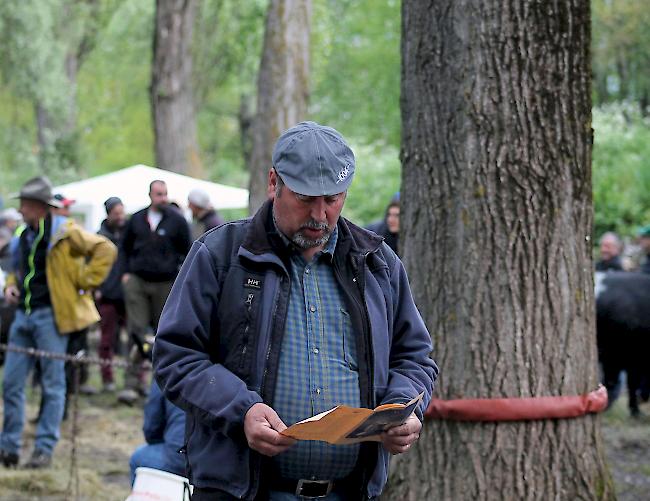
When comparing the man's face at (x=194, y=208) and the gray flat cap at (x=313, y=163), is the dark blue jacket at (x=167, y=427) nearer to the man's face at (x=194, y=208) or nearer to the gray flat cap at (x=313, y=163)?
the gray flat cap at (x=313, y=163)

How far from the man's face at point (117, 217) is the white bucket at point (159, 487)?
842cm

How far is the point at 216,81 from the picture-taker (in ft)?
108

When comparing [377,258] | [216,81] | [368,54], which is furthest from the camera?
[368,54]

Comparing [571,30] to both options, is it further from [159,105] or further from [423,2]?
[159,105]

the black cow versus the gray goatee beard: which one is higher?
the gray goatee beard

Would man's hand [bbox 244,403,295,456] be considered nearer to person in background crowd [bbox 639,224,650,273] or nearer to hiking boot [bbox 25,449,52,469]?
hiking boot [bbox 25,449,52,469]

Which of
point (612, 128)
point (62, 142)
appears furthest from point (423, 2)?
point (62, 142)

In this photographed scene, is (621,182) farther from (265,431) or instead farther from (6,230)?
(265,431)

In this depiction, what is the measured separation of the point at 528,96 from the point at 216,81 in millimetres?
27881

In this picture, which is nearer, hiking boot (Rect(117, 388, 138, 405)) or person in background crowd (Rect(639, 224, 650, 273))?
hiking boot (Rect(117, 388, 138, 405))

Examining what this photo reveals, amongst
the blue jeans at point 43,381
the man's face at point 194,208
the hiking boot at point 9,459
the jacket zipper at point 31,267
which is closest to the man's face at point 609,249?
the man's face at point 194,208

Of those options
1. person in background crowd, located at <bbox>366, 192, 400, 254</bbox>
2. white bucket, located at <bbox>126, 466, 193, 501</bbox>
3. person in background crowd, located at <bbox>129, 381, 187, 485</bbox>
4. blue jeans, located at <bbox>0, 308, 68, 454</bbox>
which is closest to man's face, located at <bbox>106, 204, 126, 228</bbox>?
person in background crowd, located at <bbox>366, 192, 400, 254</bbox>

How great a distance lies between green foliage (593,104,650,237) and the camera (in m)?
23.1

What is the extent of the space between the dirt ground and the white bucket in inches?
119
